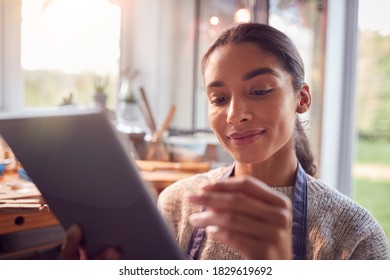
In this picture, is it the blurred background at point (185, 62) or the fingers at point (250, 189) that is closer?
the fingers at point (250, 189)

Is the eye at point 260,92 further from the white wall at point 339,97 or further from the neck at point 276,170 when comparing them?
the white wall at point 339,97

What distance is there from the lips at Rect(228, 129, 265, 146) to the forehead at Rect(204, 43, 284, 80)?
8cm

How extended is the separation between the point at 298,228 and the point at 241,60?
225 mm

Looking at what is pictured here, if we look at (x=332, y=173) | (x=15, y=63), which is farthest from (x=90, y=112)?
(x=15, y=63)

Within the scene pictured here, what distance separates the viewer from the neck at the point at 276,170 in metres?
0.62

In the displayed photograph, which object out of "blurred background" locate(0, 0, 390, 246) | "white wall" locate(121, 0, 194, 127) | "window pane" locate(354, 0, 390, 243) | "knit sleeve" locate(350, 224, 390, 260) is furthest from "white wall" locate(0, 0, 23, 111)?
"knit sleeve" locate(350, 224, 390, 260)

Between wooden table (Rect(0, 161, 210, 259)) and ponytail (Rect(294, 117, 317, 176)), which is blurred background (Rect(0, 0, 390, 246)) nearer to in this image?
ponytail (Rect(294, 117, 317, 176))

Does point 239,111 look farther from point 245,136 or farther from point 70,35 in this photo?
point 70,35

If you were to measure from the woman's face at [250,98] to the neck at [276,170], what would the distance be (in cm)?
2

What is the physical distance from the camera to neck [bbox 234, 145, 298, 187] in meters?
0.62

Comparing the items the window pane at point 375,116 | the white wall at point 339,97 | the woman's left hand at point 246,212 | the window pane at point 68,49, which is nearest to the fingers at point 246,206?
the woman's left hand at point 246,212

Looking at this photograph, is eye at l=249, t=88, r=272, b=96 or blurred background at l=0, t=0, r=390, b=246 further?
blurred background at l=0, t=0, r=390, b=246

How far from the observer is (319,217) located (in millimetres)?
575

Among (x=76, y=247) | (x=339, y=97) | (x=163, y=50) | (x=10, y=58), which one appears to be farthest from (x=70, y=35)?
(x=76, y=247)
